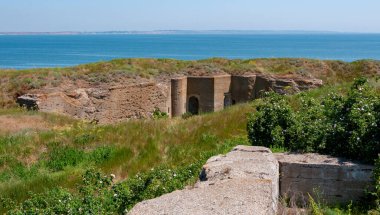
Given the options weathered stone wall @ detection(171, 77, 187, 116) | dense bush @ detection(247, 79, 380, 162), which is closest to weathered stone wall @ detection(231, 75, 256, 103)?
weathered stone wall @ detection(171, 77, 187, 116)

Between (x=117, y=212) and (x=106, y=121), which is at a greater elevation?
(x=117, y=212)

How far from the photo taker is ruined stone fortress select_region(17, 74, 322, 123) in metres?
22.7

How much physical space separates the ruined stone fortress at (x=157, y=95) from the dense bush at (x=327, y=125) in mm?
11477

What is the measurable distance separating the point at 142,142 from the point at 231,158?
646cm

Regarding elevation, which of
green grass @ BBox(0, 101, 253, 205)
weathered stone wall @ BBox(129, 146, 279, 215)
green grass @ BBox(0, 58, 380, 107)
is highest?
weathered stone wall @ BBox(129, 146, 279, 215)


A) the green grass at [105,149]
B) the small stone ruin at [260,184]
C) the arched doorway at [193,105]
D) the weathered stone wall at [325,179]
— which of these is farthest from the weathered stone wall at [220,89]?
the weathered stone wall at [325,179]

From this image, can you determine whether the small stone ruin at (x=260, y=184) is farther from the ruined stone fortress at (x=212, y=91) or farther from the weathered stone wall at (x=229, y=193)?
the ruined stone fortress at (x=212, y=91)

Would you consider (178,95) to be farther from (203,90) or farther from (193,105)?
(193,105)

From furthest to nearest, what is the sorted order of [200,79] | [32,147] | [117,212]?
[200,79] < [32,147] < [117,212]

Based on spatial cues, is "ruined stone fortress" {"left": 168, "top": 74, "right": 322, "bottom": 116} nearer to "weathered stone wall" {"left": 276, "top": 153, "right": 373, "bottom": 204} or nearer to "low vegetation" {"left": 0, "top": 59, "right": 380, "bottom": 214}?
"low vegetation" {"left": 0, "top": 59, "right": 380, "bottom": 214}

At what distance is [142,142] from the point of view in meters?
13.8

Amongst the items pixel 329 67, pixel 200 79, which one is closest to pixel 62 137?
pixel 200 79

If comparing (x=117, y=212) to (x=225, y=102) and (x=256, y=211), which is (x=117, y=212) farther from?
(x=225, y=102)

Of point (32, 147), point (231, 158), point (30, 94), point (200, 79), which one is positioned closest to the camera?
point (231, 158)
